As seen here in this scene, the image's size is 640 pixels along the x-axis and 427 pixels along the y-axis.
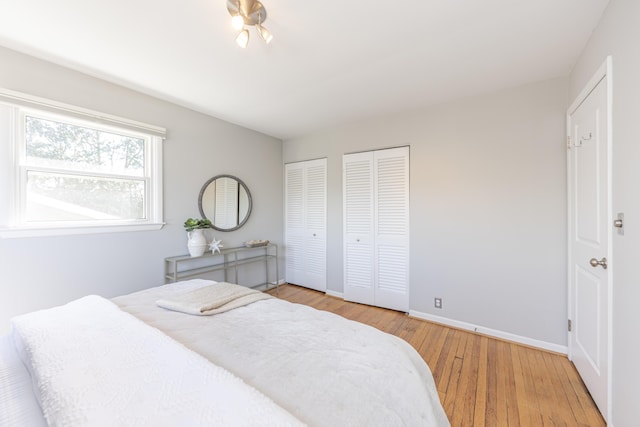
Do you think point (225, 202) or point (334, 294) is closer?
point (225, 202)

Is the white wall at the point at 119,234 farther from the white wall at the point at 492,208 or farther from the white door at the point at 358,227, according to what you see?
the white wall at the point at 492,208

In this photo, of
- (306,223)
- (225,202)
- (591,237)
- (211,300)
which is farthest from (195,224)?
(591,237)

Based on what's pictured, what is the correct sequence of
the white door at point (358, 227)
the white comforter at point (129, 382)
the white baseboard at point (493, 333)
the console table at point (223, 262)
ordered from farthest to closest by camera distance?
1. the white door at point (358, 227)
2. the console table at point (223, 262)
3. the white baseboard at point (493, 333)
4. the white comforter at point (129, 382)

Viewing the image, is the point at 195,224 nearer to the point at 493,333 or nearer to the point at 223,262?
the point at 223,262

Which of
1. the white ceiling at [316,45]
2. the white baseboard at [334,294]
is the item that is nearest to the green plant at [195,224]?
the white ceiling at [316,45]

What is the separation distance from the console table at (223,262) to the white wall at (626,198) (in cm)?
315

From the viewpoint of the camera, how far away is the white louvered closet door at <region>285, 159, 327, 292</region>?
11.9ft

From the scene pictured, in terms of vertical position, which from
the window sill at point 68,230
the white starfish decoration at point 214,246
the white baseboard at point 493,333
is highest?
the window sill at point 68,230

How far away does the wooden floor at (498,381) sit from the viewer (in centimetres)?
146

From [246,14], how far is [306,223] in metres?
2.72

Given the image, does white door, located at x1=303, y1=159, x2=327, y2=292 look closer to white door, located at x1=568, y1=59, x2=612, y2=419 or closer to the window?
the window

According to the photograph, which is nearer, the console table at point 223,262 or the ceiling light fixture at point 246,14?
the ceiling light fixture at point 246,14

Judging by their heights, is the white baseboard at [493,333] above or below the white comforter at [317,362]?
below

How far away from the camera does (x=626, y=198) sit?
120 cm
